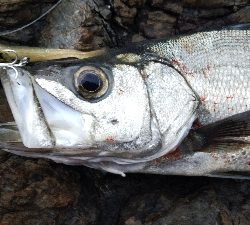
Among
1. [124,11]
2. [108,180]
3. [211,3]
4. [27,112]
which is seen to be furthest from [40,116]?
[211,3]

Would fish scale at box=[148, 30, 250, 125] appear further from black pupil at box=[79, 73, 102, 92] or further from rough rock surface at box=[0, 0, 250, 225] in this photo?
black pupil at box=[79, 73, 102, 92]

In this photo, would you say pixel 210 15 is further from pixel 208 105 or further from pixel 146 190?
pixel 146 190

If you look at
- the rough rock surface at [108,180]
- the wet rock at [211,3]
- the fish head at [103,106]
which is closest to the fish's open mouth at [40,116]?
the fish head at [103,106]

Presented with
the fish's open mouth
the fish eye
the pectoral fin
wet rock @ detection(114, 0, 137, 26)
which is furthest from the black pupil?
wet rock @ detection(114, 0, 137, 26)

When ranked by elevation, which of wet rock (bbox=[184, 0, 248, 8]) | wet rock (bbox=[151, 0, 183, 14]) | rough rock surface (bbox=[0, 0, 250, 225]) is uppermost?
wet rock (bbox=[184, 0, 248, 8])

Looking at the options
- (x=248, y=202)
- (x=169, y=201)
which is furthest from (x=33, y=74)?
(x=248, y=202)

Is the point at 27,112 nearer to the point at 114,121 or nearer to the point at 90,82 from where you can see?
the point at 90,82

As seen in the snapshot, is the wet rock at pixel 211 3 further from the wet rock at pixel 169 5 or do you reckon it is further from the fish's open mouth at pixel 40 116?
the fish's open mouth at pixel 40 116
